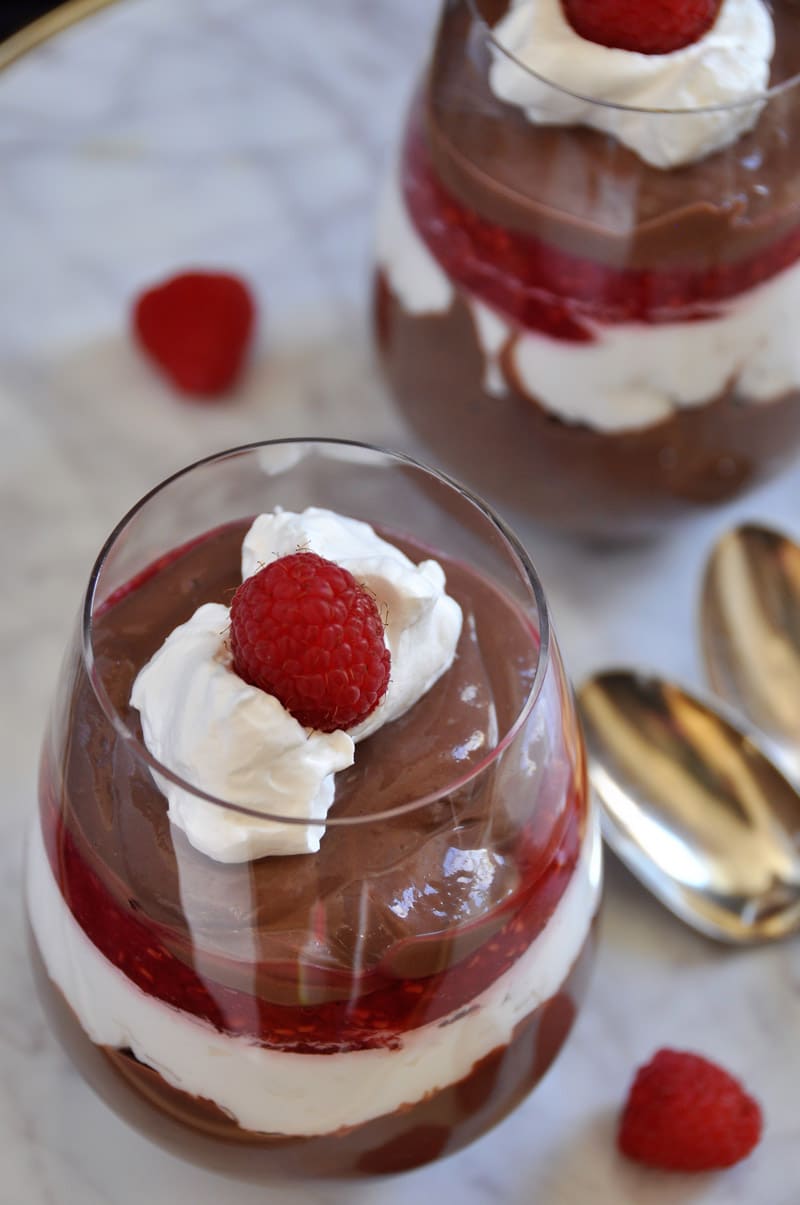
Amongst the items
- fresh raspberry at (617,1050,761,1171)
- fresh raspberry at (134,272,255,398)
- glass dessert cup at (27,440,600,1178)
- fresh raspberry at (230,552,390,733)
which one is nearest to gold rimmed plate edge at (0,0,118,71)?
fresh raspberry at (134,272,255,398)

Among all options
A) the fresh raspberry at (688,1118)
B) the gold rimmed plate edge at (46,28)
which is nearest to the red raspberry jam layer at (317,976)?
the fresh raspberry at (688,1118)

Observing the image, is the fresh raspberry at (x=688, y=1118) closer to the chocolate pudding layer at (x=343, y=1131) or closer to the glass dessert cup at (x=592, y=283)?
the chocolate pudding layer at (x=343, y=1131)

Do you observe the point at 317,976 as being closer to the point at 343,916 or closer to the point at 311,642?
the point at 343,916

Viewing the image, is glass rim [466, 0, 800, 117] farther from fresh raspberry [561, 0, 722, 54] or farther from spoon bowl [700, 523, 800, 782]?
spoon bowl [700, 523, 800, 782]

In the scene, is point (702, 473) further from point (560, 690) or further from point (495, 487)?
point (560, 690)

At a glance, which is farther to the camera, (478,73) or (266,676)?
(478,73)

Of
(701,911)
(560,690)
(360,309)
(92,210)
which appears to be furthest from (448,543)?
(92,210)
